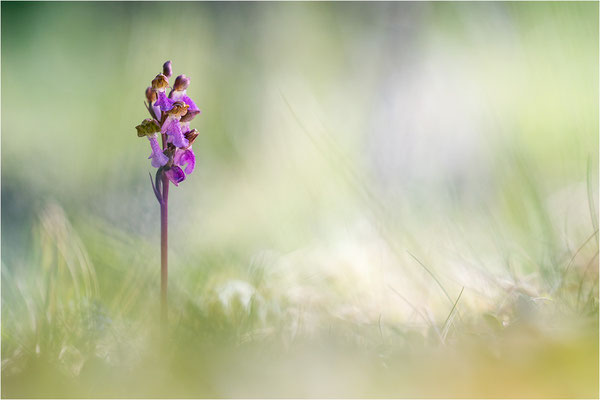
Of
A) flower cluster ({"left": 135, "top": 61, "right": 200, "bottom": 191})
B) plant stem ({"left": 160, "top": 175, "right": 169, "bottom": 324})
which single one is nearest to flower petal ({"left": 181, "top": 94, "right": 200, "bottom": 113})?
flower cluster ({"left": 135, "top": 61, "right": 200, "bottom": 191})

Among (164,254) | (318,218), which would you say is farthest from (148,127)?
(318,218)

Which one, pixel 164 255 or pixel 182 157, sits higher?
pixel 182 157

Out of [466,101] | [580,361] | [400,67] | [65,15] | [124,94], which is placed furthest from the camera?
[65,15]

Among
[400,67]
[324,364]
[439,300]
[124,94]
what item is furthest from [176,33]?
[324,364]

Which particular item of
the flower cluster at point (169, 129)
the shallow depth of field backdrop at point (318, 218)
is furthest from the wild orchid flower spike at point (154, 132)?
Answer: the shallow depth of field backdrop at point (318, 218)

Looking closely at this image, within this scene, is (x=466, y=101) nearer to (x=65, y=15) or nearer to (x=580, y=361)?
(x=580, y=361)

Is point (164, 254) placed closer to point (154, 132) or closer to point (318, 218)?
point (154, 132)
